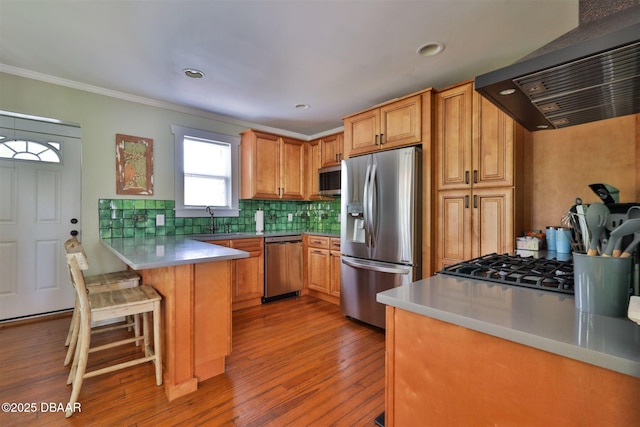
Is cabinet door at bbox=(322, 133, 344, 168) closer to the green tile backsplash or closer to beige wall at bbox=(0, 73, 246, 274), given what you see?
the green tile backsplash

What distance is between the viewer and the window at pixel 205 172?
3584 millimetres

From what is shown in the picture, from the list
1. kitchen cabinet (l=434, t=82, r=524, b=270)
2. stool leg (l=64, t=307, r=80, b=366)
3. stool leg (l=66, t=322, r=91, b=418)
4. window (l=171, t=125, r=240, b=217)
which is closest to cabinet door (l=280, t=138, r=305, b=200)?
window (l=171, t=125, r=240, b=217)

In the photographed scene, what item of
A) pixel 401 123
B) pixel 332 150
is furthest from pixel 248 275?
pixel 401 123

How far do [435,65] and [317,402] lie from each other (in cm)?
276

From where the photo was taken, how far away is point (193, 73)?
2.66 metres

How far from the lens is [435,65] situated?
2498 millimetres

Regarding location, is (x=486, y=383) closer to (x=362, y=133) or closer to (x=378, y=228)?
(x=378, y=228)

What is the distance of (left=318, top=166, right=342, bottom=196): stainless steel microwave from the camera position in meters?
4.00

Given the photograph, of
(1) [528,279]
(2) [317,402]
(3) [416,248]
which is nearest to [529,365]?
(1) [528,279]

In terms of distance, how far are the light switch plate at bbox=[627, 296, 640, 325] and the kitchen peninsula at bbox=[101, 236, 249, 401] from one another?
73.0 inches

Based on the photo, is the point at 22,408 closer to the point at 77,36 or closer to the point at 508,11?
the point at 77,36

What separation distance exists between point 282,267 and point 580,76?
3.40m

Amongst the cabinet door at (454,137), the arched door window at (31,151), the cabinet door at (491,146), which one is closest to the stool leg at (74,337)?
the arched door window at (31,151)

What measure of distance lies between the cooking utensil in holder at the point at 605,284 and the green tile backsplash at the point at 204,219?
3.58 metres
